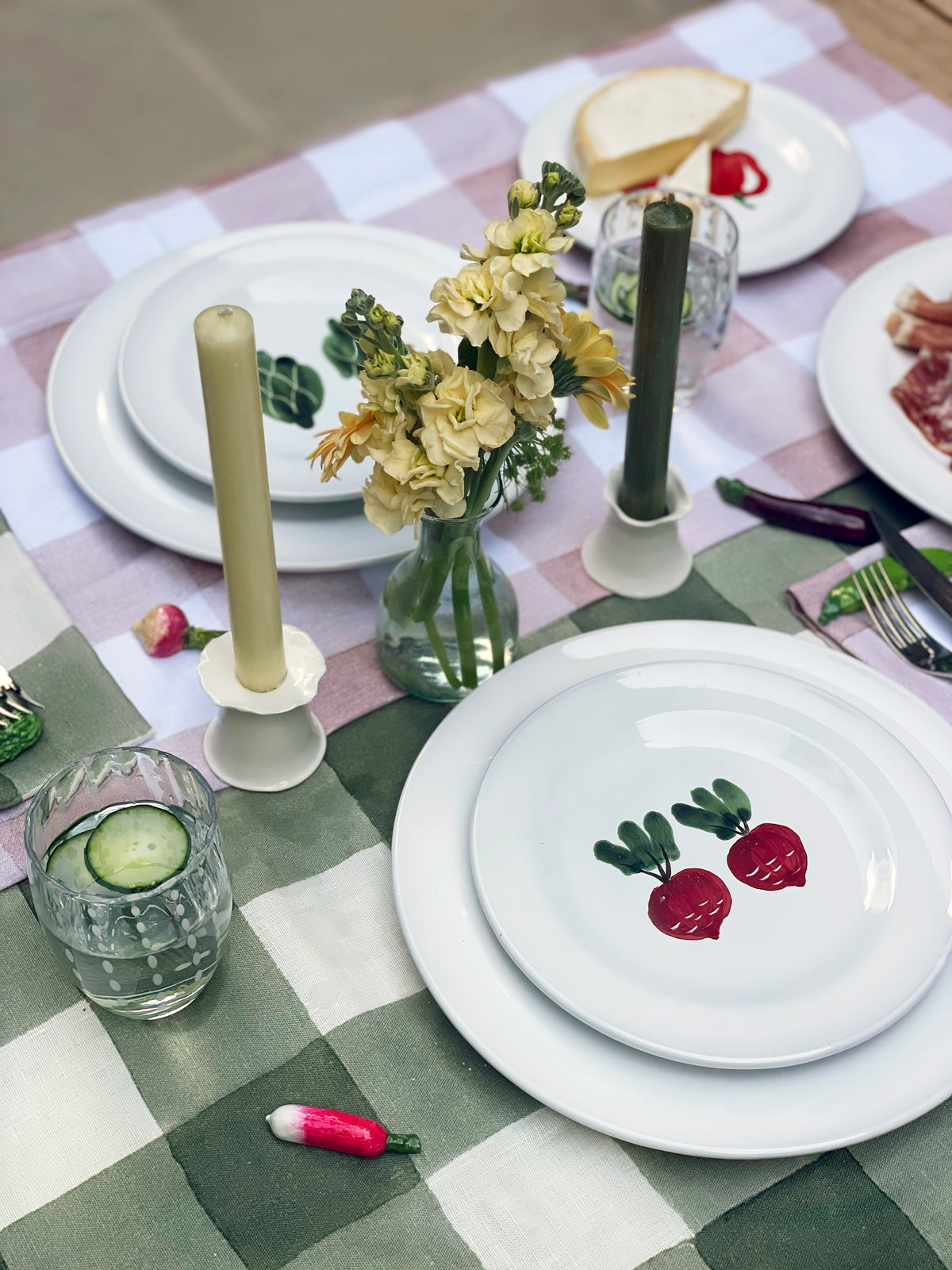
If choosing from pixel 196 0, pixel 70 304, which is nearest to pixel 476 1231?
pixel 70 304

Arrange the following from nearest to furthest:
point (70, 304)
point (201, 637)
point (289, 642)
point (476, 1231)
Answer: point (476, 1231) < point (289, 642) < point (201, 637) < point (70, 304)

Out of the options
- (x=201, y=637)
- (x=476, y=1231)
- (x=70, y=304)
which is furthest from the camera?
(x=70, y=304)

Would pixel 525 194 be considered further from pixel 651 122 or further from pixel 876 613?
pixel 651 122

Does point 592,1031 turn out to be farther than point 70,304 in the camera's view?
No

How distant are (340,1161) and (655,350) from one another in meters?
0.55

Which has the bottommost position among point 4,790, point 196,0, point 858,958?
point 196,0

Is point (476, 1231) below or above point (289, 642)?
below

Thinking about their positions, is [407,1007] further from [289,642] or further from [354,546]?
[354,546]

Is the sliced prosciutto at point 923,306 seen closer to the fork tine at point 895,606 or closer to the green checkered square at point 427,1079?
the fork tine at point 895,606

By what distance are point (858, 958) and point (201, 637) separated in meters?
0.51

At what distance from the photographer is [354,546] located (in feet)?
3.17

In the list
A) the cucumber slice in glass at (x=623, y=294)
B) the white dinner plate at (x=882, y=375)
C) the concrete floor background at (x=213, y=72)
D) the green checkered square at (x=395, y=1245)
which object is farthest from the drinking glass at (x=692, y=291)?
the concrete floor background at (x=213, y=72)

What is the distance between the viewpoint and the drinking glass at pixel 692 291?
1.07 metres

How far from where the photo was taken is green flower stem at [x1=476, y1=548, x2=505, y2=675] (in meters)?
0.84
